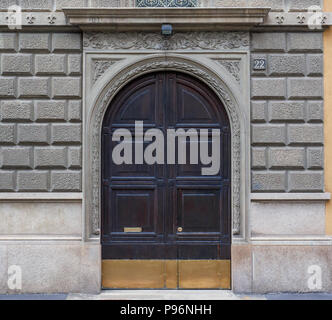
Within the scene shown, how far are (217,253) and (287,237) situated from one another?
1309 mm

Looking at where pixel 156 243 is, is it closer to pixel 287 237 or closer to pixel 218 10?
pixel 287 237

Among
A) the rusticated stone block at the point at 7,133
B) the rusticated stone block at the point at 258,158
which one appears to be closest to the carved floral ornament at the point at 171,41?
the rusticated stone block at the point at 258,158

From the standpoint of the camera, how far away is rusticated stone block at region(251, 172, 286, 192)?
7.79 m

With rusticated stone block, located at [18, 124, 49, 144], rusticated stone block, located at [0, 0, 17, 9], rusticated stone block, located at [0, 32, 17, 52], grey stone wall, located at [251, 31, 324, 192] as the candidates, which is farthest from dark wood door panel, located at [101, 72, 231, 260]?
rusticated stone block, located at [0, 0, 17, 9]

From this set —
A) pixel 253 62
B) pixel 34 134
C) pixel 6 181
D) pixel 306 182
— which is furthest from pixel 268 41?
pixel 6 181

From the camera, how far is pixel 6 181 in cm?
777

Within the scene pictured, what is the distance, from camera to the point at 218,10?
24.8 ft

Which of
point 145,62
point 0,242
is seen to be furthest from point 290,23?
point 0,242

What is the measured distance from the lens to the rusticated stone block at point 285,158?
7.80m

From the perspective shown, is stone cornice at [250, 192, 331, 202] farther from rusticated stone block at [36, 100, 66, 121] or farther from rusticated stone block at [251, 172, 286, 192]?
rusticated stone block at [36, 100, 66, 121]

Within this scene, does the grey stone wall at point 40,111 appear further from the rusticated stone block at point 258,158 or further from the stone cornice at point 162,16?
the rusticated stone block at point 258,158

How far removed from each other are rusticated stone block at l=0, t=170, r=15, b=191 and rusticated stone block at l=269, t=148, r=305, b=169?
4.76m

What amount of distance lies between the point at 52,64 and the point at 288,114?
4.44 meters

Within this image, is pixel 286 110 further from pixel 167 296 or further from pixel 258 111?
pixel 167 296
